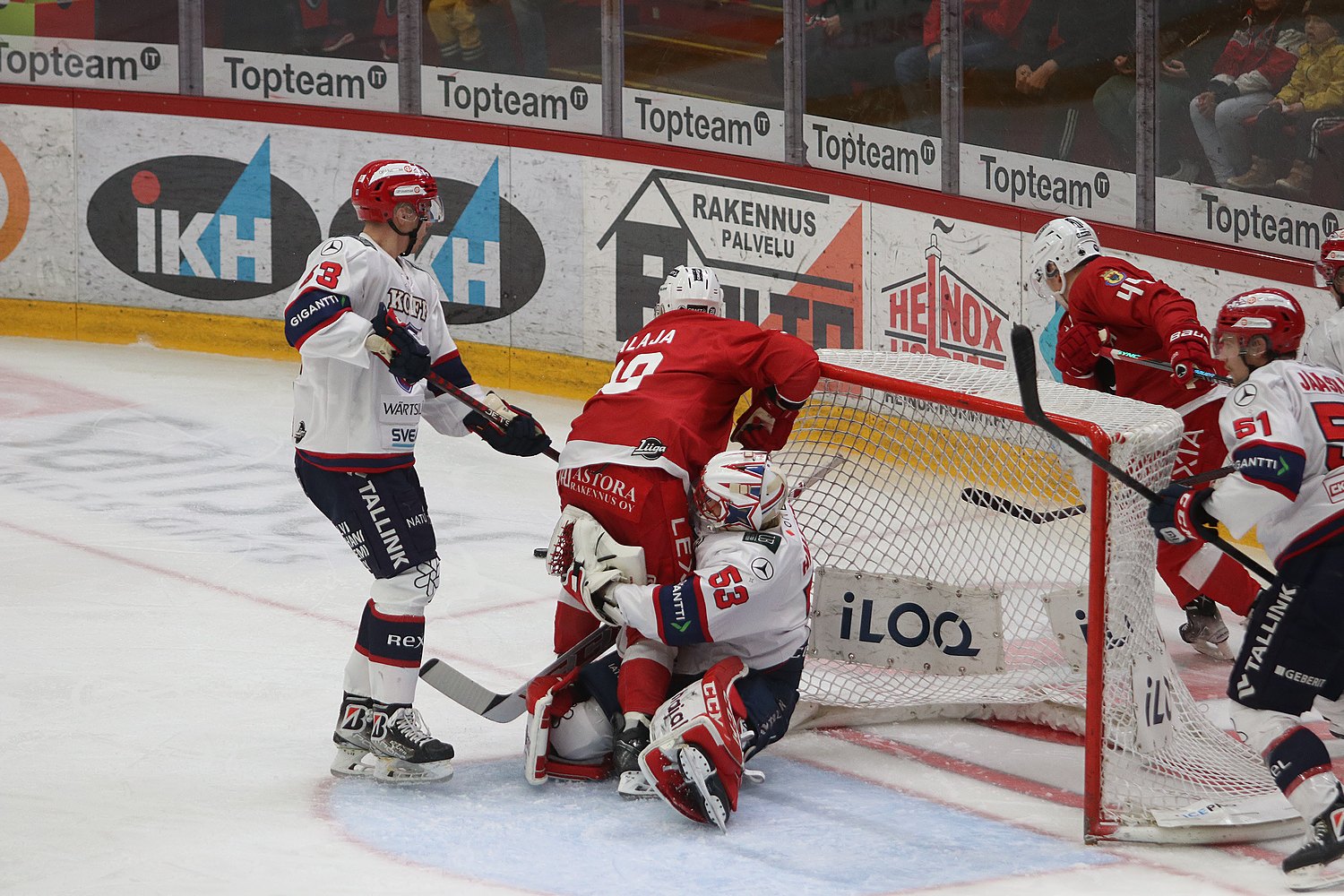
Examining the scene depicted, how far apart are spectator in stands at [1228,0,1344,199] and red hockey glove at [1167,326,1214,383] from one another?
180 centimetres

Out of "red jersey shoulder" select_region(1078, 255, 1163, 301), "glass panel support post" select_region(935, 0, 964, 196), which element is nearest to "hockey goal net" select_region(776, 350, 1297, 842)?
"red jersey shoulder" select_region(1078, 255, 1163, 301)

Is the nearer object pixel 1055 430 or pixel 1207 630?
pixel 1055 430

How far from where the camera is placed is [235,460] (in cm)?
739

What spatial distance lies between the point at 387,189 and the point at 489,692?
1.21 m

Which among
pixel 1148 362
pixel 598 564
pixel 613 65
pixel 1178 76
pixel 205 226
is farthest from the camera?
pixel 205 226

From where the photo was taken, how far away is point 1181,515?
149 inches

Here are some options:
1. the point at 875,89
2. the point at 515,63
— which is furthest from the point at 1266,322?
the point at 515,63

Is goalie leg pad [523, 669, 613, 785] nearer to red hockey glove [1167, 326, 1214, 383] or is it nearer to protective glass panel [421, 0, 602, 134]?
red hockey glove [1167, 326, 1214, 383]

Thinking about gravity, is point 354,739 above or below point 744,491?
below

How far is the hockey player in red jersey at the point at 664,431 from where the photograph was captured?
4293 millimetres

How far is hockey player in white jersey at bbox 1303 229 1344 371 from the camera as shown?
5.03 meters

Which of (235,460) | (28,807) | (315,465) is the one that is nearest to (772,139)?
(235,460)

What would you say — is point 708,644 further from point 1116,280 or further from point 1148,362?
point 1116,280

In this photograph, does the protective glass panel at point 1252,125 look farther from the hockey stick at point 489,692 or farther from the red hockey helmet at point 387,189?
the red hockey helmet at point 387,189
